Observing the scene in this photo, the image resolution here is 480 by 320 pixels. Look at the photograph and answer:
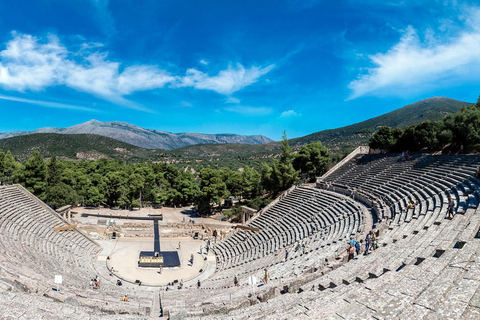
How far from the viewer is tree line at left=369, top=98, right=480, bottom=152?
27645 mm

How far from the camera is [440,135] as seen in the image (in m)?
30.7

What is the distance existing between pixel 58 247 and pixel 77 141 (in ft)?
442

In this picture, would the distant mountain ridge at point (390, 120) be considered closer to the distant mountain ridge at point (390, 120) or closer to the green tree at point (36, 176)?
the distant mountain ridge at point (390, 120)

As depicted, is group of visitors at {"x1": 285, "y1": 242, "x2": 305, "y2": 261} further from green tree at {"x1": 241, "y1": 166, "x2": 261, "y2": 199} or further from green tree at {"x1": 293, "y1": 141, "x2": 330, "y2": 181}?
green tree at {"x1": 293, "y1": 141, "x2": 330, "y2": 181}

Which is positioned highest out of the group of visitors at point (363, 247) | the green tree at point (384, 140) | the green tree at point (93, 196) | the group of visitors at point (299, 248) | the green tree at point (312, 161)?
the green tree at point (384, 140)

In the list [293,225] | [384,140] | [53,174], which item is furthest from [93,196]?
[384,140]

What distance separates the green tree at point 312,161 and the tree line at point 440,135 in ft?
25.6

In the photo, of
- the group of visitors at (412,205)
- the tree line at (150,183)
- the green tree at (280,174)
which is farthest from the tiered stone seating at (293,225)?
the tree line at (150,183)

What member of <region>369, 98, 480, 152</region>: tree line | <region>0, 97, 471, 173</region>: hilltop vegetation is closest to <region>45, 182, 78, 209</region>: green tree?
<region>369, 98, 480, 152</region>: tree line

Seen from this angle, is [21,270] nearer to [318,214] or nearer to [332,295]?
[332,295]

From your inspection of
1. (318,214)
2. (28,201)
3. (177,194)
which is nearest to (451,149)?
(318,214)

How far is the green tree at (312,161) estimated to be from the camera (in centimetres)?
4028

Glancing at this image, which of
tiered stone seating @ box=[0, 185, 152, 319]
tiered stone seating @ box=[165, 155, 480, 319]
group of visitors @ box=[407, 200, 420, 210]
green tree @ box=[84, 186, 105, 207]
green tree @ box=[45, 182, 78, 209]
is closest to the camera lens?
tiered stone seating @ box=[165, 155, 480, 319]

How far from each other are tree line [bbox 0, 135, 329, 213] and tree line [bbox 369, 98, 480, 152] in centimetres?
885
